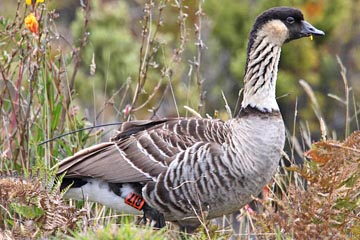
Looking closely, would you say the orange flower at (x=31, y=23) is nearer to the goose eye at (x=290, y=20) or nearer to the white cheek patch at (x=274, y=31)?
the white cheek patch at (x=274, y=31)

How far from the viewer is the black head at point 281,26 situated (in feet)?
22.0

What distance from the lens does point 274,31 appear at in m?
6.70

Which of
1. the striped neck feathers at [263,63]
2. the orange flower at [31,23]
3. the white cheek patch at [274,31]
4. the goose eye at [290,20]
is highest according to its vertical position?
the orange flower at [31,23]

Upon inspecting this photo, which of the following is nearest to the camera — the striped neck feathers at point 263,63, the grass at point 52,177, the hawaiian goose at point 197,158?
the grass at point 52,177

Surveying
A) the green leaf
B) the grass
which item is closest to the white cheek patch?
the grass

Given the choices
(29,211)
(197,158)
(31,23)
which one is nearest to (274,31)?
(197,158)

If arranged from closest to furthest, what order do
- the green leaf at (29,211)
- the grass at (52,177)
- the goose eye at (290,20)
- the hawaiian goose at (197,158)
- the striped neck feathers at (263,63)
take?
the grass at (52,177) < the green leaf at (29,211) < the hawaiian goose at (197,158) < the striped neck feathers at (263,63) < the goose eye at (290,20)

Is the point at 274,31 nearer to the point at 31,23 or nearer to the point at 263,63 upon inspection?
the point at 263,63

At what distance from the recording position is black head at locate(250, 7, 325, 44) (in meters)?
6.70

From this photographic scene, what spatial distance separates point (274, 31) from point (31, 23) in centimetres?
180

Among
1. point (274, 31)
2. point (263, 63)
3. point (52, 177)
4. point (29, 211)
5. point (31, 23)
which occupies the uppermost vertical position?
point (31, 23)

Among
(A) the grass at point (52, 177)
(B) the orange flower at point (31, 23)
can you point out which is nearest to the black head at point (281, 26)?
(A) the grass at point (52, 177)

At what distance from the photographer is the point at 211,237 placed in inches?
235

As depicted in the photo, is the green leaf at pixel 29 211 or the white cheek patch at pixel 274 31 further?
the white cheek patch at pixel 274 31
